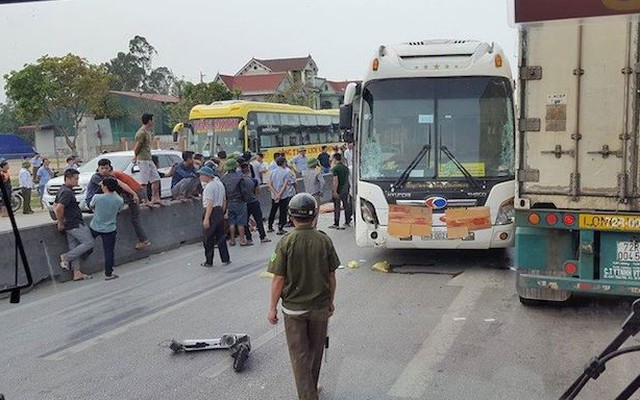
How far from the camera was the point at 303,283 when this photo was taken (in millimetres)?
4762

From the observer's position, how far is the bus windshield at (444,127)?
9.37 meters

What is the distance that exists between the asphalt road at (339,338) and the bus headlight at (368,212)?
→ 774mm

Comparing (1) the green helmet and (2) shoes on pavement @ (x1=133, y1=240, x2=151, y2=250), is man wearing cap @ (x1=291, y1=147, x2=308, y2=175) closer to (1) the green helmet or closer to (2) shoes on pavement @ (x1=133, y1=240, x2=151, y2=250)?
(2) shoes on pavement @ (x1=133, y1=240, x2=151, y2=250)

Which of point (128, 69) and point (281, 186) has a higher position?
point (128, 69)

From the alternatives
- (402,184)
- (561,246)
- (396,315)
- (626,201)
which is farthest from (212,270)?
(626,201)

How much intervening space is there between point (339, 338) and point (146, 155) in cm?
752

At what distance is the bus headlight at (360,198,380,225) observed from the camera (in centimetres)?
956

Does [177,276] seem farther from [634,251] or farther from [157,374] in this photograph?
[634,251]

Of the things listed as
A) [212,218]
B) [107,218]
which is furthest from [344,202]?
[107,218]

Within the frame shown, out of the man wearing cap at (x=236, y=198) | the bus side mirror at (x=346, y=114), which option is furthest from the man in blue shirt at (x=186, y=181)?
the bus side mirror at (x=346, y=114)

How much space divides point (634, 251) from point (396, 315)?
252 cm

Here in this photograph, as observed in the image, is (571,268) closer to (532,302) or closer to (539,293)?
(539,293)

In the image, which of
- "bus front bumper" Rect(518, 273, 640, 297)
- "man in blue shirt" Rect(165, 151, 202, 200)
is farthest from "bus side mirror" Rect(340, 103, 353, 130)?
"man in blue shirt" Rect(165, 151, 202, 200)

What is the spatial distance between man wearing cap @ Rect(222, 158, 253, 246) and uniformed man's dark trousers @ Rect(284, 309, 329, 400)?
756 centimetres
